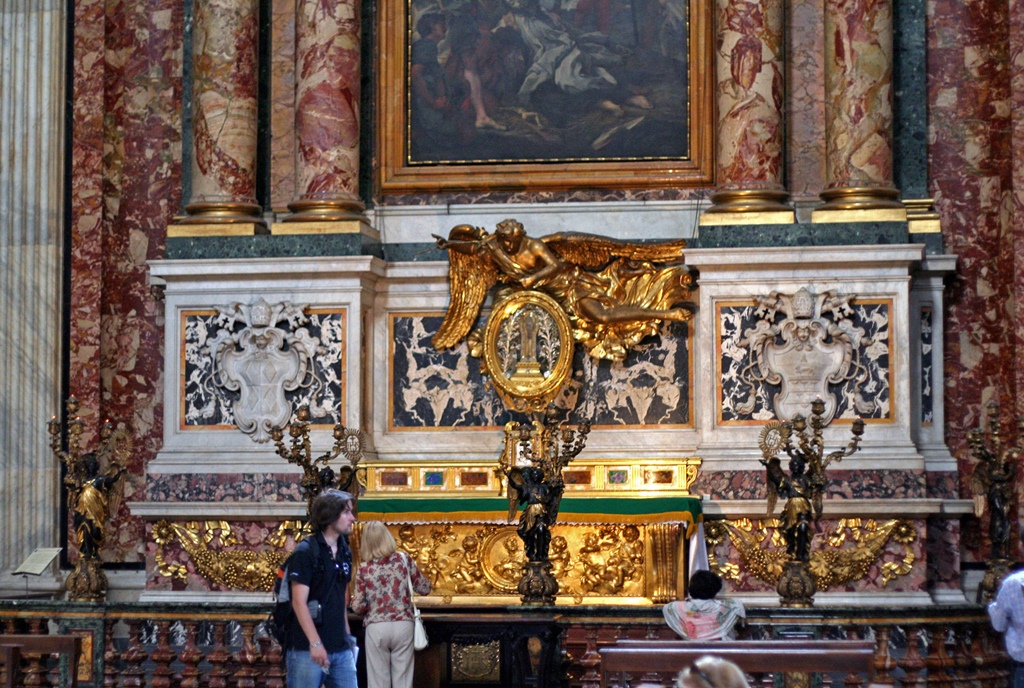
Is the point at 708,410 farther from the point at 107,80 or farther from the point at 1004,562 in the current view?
the point at 107,80

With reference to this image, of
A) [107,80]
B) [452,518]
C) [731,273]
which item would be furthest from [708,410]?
[107,80]

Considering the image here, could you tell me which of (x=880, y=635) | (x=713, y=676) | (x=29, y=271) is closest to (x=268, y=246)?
(x=29, y=271)

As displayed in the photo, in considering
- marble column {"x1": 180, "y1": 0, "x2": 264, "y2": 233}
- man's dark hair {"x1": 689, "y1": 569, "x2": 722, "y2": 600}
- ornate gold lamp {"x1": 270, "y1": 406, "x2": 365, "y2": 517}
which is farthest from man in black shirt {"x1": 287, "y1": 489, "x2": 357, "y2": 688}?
marble column {"x1": 180, "y1": 0, "x2": 264, "y2": 233}

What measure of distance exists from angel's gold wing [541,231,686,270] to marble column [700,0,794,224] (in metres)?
0.47

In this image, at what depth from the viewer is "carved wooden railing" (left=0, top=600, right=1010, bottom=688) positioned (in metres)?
13.4

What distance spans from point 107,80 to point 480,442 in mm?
4952

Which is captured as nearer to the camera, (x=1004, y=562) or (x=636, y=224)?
(x=1004, y=562)

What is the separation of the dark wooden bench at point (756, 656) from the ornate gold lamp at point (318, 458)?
4872 millimetres

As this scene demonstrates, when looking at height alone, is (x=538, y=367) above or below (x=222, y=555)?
above

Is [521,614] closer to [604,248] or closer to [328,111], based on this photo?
[604,248]

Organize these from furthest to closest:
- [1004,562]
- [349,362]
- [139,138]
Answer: [139,138] < [349,362] < [1004,562]

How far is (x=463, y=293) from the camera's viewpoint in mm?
17109

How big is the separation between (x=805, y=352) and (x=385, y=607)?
551cm

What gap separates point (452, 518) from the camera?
627 inches
